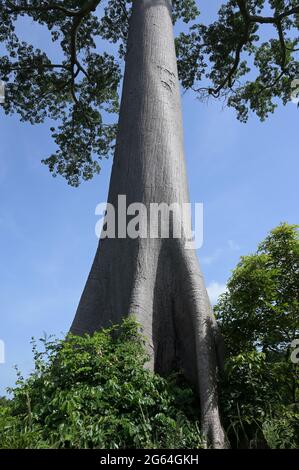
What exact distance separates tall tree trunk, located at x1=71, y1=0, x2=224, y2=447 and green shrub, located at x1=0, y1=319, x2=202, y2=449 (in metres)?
0.34

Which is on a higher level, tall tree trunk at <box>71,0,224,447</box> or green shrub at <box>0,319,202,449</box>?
tall tree trunk at <box>71,0,224,447</box>

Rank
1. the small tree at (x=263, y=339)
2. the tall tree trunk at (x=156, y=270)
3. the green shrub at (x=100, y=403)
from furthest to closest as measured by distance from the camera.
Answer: the tall tree trunk at (x=156, y=270)
the small tree at (x=263, y=339)
the green shrub at (x=100, y=403)

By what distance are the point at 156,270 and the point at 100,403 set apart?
6.26ft

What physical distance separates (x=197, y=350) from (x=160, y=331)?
59 cm

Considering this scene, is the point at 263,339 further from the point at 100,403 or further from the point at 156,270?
the point at 100,403

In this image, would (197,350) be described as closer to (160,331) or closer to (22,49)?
(160,331)

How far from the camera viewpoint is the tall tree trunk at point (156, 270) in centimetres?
482

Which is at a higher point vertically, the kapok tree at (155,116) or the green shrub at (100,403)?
the kapok tree at (155,116)

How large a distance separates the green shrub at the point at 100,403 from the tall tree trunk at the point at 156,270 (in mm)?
344

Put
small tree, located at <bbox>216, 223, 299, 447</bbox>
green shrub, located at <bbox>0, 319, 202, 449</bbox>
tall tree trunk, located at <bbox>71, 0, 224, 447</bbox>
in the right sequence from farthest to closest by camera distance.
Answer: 1. tall tree trunk, located at <bbox>71, 0, 224, 447</bbox>
2. small tree, located at <bbox>216, 223, 299, 447</bbox>
3. green shrub, located at <bbox>0, 319, 202, 449</bbox>

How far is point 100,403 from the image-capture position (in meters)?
3.68

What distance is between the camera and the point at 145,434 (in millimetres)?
3648

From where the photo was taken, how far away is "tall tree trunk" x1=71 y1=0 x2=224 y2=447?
4816 millimetres
